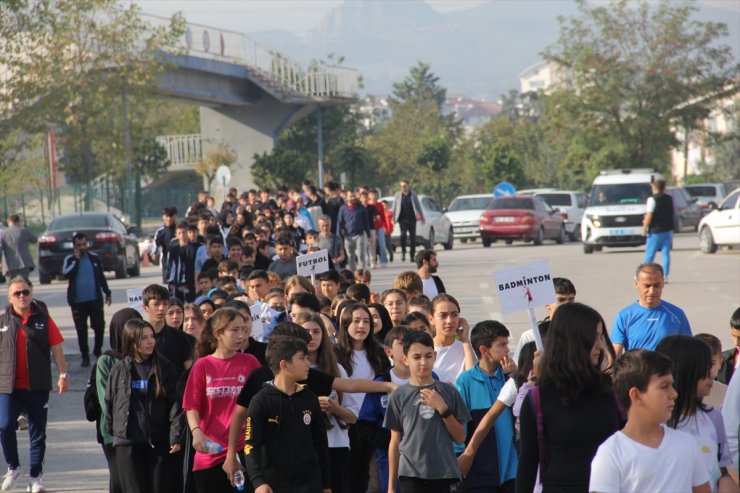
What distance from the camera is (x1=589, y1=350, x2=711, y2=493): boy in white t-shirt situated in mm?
4598

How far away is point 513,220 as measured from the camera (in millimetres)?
37750

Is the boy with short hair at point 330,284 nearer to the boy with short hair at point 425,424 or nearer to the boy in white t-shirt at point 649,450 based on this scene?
the boy with short hair at point 425,424

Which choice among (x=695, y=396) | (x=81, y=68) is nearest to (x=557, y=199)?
(x=81, y=68)

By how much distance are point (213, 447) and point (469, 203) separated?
35.4 meters

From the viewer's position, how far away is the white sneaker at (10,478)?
10320 mm

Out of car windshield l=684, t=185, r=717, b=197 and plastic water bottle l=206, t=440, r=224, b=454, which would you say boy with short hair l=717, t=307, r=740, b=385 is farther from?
car windshield l=684, t=185, r=717, b=197

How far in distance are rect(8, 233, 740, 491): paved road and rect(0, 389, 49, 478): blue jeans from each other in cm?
31

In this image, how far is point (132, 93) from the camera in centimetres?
4738

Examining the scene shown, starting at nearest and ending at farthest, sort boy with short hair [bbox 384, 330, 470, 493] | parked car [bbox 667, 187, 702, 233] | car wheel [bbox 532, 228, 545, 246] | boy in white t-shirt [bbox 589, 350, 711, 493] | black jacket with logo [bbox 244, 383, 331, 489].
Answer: boy in white t-shirt [bbox 589, 350, 711, 493] < black jacket with logo [bbox 244, 383, 331, 489] < boy with short hair [bbox 384, 330, 470, 493] < car wheel [bbox 532, 228, 545, 246] < parked car [bbox 667, 187, 702, 233]

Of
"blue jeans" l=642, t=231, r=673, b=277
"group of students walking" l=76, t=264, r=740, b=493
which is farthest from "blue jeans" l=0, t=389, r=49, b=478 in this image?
"blue jeans" l=642, t=231, r=673, b=277

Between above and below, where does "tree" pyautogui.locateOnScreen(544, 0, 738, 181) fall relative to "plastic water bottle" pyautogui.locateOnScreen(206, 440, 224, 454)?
above

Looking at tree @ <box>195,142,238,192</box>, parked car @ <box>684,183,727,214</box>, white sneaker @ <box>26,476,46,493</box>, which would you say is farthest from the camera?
tree @ <box>195,142,238,192</box>

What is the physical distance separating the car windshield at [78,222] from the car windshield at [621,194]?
41.8ft

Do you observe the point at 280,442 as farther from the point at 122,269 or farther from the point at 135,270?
the point at 135,270
